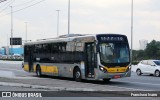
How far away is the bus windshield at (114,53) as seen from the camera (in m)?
23.6

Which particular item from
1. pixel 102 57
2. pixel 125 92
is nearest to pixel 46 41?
pixel 102 57

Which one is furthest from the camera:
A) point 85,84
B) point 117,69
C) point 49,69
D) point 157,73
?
point 157,73

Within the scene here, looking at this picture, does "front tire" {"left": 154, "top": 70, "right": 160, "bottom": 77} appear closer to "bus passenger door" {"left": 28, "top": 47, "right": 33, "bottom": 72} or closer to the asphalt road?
the asphalt road

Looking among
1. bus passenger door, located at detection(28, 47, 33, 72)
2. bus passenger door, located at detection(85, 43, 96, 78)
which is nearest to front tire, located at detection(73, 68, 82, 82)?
bus passenger door, located at detection(85, 43, 96, 78)

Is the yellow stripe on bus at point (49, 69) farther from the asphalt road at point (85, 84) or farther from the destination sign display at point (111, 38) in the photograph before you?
the destination sign display at point (111, 38)

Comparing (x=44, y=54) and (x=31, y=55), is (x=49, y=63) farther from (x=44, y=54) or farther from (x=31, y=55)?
(x=31, y=55)

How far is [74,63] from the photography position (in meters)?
26.1

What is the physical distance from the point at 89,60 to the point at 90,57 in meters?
0.20

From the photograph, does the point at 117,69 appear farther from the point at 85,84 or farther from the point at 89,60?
the point at 85,84

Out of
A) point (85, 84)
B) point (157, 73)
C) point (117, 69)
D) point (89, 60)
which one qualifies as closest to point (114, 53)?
point (117, 69)

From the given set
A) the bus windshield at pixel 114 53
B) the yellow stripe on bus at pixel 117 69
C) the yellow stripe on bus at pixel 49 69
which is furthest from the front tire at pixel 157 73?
the yellow stripe on bus at pixel 117 69

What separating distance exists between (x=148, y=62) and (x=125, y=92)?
64.7 ft

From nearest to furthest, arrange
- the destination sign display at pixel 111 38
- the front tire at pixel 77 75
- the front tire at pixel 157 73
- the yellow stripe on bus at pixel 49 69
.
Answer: the destination sign display at pixel 111 38
the front tire at pixel 77 75
the yellow stripe on bus at pixel 49 69
the front tire at pixel 157 73

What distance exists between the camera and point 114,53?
78.2ft
